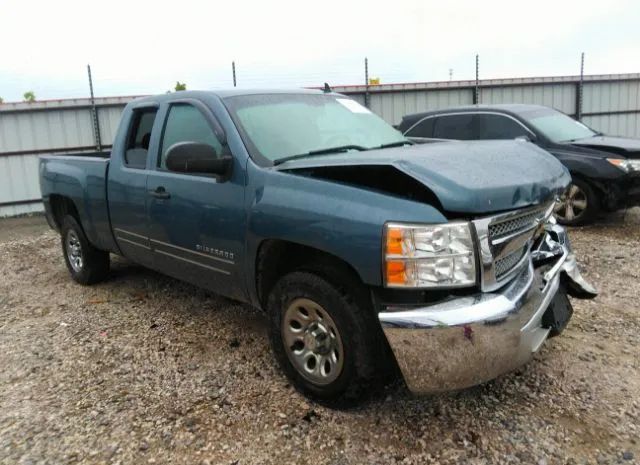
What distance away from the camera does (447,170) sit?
2.67 m

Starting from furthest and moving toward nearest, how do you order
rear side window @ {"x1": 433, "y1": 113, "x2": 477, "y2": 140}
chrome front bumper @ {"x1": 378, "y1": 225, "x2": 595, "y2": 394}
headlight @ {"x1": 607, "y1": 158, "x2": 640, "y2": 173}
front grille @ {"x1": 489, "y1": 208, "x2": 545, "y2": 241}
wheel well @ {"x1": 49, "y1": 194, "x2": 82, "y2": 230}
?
1. rear side window @ {"x1": 433, "y1": 113, "x2": 477, "y2": 140}
2. headlight @ {"x1": 607, "y1": 158, "x2": 640, "y2": 173}
3. wheel well @ {"x1": 49, "y1": 194, "x2": 82, "y2": 230}
4. front grille @ {"x1": 489, "y1": 208, "x2": 545, "y2": 241}
5. chrome front bumper @ {"x1": 378, "y1": 225, "x2": 595, "y2": 394}

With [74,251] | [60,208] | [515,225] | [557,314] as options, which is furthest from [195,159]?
[60,208]

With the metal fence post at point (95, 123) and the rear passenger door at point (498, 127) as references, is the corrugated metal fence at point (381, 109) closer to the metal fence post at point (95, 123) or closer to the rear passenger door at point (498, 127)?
the metal fence post at point (95, 123)

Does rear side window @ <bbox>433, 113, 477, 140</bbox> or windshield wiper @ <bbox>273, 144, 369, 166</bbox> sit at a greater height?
windshield wiper @ <bbox>273, 144, 369, 166</bbox>

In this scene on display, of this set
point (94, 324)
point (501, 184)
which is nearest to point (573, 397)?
point (501, 184)

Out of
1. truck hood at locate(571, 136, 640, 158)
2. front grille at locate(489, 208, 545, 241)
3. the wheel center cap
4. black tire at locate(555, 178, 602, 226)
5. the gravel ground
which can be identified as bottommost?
the gravel ground

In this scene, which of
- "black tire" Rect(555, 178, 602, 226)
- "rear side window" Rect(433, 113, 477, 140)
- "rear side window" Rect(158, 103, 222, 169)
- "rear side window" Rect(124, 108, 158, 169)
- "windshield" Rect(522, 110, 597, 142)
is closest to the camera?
"rear side window" Rect(158, 103, 222, 169)

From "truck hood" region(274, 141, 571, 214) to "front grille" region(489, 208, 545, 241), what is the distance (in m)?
0.08

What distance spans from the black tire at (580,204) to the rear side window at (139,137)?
535 cm

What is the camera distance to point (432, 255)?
2502mm

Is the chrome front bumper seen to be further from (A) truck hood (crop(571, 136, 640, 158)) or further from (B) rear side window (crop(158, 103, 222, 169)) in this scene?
(A) truck hood (crop(571, 136, 640, 158))

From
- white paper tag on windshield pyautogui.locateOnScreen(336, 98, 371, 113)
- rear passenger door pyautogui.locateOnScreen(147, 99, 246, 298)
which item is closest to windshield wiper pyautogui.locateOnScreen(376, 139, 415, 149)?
white paper tag on windshield pyautogui.locateOnScreen(336, 98, 371, 113)

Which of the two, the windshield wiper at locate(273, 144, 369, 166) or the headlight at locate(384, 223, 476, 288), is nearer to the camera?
the headlight at locate(384, 223, 476, 288)

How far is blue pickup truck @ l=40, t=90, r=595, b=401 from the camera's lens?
2.51 metres
